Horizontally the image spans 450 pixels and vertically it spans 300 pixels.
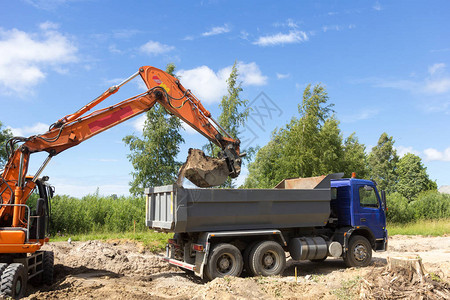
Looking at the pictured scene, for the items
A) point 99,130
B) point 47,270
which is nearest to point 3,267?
point 47,270

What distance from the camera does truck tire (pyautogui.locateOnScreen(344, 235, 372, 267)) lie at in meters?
10.5

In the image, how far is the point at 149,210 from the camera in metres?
9.67

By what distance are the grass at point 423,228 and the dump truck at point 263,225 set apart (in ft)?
40.7

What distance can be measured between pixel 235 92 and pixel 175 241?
467 inches

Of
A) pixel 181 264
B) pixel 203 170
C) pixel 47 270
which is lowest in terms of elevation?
pixel 47 270

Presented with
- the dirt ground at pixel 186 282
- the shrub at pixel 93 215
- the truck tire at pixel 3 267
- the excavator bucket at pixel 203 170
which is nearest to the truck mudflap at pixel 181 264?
the dirt ground at pixel 186 282

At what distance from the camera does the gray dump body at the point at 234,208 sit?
8367 millimetres

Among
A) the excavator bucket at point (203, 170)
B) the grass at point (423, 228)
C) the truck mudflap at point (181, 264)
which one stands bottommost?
the grass at point (423, 228)

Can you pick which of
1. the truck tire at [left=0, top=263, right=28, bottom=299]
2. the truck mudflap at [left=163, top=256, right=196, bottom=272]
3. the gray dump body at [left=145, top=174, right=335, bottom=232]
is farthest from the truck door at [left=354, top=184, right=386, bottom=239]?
the truck tire at [left=0, top=263, right=28, bottom=299]

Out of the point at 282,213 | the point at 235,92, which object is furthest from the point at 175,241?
the point at 235,92

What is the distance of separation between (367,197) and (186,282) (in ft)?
19.6

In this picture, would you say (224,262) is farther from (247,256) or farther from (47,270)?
(47,270)

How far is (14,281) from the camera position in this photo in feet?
23.4

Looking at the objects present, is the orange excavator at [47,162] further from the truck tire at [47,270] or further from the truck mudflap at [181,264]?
the truck mudflap at [181,264]
